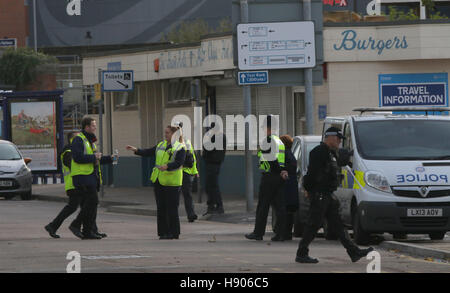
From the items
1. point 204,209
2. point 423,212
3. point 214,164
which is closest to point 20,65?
point 204,209

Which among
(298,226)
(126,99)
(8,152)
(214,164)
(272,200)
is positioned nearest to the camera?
(272,200)

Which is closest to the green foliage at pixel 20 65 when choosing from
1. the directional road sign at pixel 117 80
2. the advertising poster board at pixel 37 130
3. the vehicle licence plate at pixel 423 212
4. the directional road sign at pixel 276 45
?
the advertising poster board at pixel 37 130

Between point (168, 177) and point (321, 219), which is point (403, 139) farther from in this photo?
point (321, 219)

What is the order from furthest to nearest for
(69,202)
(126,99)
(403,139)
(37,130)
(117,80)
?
(37,130), (126,99), (117,80), (69,202), (403,139)

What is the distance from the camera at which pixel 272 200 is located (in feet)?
54.0

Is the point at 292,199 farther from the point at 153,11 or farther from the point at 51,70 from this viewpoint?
the point at 153,11

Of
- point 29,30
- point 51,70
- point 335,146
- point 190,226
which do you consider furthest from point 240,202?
point 29,30

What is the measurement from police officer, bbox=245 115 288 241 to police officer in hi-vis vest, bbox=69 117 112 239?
2491 millimetres

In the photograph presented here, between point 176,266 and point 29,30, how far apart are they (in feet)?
257

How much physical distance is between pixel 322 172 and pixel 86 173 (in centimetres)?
513

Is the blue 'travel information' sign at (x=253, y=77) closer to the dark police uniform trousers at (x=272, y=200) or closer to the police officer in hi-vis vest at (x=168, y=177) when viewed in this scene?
the police officer in hi-vis vest at (x=168, y=177)

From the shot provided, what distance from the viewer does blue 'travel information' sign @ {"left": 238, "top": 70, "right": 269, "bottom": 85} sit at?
22.1 metres

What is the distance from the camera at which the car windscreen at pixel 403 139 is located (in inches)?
615

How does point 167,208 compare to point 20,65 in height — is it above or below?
below
